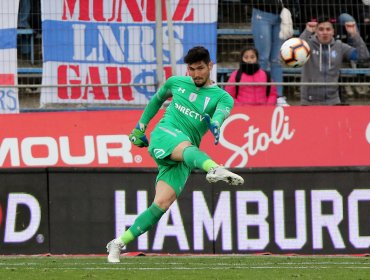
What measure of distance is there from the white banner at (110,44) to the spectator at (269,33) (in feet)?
2.71

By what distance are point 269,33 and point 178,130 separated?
543 cm

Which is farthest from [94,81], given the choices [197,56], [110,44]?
[197,56]

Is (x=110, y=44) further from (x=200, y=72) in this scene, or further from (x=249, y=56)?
(x=200, y=72)

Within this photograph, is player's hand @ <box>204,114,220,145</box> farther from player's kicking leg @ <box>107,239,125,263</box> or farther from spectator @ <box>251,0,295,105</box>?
spectator @ <box>251,0,295,105</box>

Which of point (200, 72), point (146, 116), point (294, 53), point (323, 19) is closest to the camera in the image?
point (200, 72)

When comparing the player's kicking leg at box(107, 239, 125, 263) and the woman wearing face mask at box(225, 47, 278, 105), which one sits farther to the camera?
the woman wearing face mask at box(225, 47, 278, 105)

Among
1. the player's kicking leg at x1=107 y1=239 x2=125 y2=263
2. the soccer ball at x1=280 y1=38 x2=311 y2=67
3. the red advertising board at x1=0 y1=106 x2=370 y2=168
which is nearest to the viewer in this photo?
the player's kicking leg at x1=107 y1=239 x2=125 y2=263

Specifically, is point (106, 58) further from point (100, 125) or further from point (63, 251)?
point (63, 251)

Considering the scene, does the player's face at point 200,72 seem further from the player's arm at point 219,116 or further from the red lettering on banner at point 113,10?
the red lettering on banner at point 113,10

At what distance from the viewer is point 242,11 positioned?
586 inches

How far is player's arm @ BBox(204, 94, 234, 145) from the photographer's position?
9164 millimetres

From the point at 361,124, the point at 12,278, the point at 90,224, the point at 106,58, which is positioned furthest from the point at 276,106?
the point at 12,278

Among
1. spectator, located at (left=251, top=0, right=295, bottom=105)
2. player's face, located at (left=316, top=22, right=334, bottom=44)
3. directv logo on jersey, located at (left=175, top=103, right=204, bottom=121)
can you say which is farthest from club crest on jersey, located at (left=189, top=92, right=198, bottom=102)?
player's face, located at (left=316, top=22, right=334, bottom=44)

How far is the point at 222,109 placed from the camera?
383 inches
